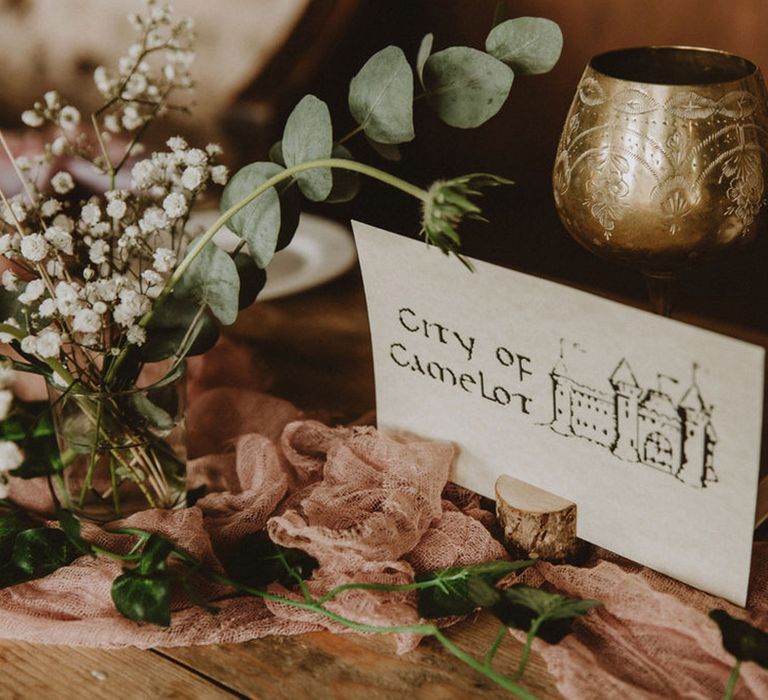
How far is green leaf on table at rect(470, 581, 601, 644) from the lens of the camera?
574 millimetres

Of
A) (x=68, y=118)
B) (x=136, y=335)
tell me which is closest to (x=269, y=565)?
(x=136, y=335)

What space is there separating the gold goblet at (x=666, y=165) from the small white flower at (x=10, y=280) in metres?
0.39

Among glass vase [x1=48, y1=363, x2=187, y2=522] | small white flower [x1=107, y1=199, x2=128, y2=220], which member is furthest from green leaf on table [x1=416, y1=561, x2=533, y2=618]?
small white flower [x1=107, y1=199, x2=128, y2=220]

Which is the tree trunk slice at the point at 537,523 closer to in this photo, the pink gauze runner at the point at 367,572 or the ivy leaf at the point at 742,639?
the pink gauze runner at the point at 367,572

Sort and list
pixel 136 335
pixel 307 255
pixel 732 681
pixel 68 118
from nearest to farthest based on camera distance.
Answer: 1. pixel 732 681
2. pixel 136 335
3. pixel 68 118
4. pixel 307 255

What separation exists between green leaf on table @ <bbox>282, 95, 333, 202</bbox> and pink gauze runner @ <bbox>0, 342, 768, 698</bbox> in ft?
0.64

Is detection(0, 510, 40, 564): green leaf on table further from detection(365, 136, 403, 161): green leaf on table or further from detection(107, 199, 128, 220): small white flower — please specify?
detection(365, 136, 403, 161): green leaf on table

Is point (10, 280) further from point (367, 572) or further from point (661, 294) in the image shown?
point (661, 294)

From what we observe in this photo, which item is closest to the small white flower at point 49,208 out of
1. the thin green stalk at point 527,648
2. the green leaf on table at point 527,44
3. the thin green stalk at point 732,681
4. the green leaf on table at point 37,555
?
the green leaf on table at point 37,555

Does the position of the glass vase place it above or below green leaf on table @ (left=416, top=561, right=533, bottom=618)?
above

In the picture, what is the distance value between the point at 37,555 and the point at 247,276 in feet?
0.81

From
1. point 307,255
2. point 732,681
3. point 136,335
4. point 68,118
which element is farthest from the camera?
point 307,255

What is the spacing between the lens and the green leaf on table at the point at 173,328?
68 centimetres

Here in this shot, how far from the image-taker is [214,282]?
677 millimetres
